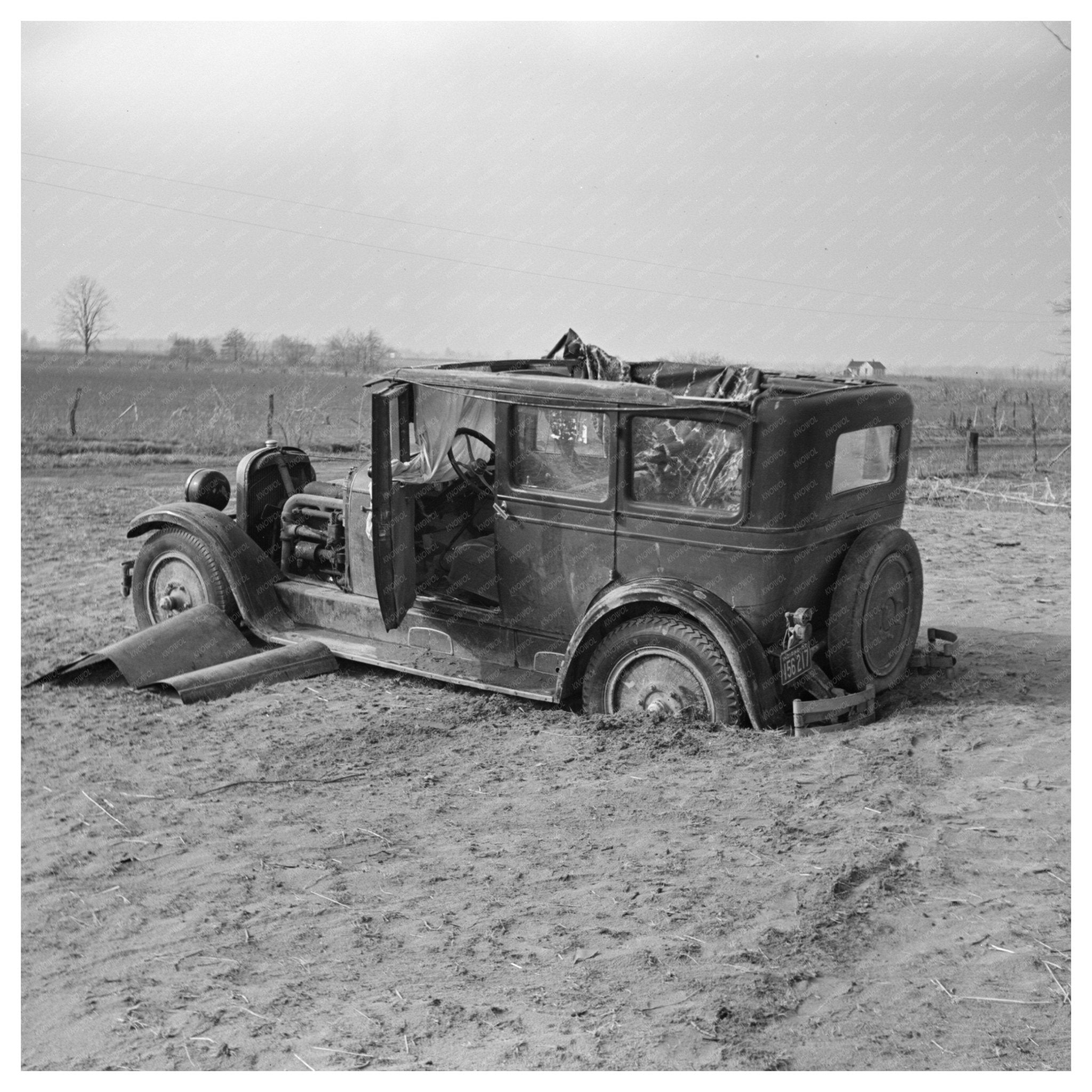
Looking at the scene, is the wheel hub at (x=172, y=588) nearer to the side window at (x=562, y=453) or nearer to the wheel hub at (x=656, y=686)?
the side window at (x=562, y=453)

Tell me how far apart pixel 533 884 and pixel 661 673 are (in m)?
1.84

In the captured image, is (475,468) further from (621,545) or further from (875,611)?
(875,611)

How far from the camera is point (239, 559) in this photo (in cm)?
848

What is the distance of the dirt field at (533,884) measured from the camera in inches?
157

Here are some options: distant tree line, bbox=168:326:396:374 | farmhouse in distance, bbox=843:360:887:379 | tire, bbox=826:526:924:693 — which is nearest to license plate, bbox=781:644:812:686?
tire, bbox=826:526:924:693

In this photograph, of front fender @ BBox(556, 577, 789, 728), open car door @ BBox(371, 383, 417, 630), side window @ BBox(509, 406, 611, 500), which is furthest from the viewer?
open car door @ BBox(371, 383, 417, 630)

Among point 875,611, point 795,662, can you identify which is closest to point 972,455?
point 875,611

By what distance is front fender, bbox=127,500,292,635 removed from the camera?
27.5 feet

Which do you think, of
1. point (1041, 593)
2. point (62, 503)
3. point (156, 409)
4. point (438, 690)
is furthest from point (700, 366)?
point (156, 409)

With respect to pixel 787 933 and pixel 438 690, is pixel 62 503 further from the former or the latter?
pixel 787 933

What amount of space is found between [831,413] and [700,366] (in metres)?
1.50

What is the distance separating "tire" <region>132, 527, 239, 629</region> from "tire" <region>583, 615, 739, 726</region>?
10.1 ft

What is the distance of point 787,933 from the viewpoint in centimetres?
455

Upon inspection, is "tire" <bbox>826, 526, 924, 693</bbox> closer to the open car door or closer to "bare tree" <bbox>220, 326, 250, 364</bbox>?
the open car door
